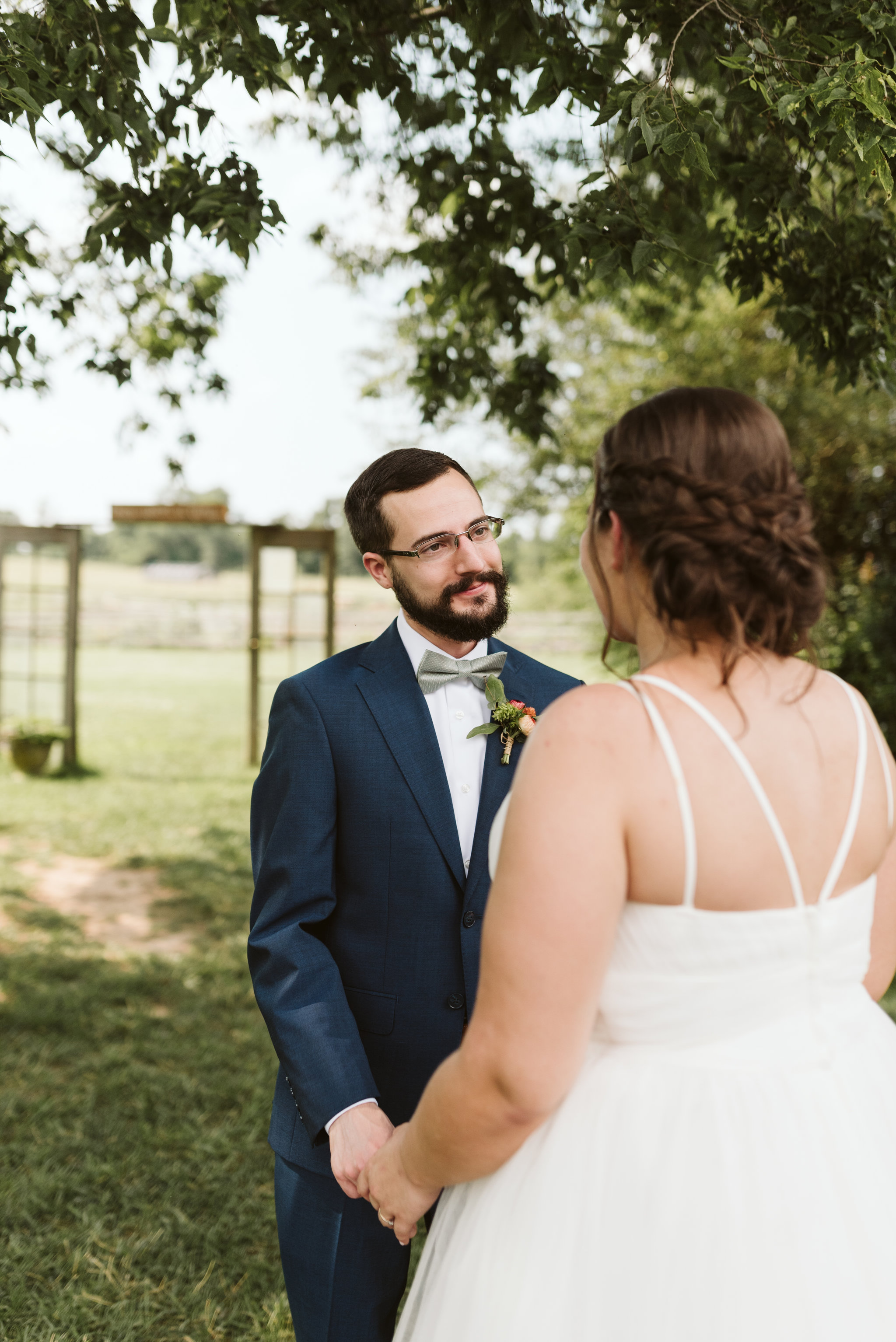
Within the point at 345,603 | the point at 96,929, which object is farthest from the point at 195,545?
the point at 96,929

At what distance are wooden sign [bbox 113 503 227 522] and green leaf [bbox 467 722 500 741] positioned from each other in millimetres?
8447

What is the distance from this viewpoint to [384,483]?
2.13m

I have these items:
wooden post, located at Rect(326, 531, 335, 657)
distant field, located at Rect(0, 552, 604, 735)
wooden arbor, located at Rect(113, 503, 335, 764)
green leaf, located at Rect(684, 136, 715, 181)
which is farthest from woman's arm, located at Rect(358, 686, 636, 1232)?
wooden arbor, located at Rect(113, 503, 335, 764)

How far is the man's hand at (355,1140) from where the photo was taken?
1601 millimetres

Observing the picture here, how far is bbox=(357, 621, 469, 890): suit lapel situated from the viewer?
188 centimetres

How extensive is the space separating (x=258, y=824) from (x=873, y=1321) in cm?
132

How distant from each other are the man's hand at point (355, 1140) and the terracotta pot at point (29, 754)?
1035 centimetres

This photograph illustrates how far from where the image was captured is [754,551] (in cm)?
115

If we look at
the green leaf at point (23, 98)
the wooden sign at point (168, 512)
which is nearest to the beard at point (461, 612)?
the green leaf at point (23, 98)

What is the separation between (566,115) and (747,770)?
3344 mm

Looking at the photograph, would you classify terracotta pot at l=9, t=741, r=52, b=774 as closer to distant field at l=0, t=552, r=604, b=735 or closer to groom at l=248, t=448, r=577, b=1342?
distant field at l=0, t=552, r=604, b=735

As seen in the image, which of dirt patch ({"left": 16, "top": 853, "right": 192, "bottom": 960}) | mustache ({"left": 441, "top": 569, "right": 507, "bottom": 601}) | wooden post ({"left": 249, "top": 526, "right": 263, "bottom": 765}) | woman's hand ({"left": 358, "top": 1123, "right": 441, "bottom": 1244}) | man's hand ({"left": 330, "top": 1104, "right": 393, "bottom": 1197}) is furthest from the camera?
wooden post ({"left": 249, "top": 526, "right": 263, "bottom": 765})

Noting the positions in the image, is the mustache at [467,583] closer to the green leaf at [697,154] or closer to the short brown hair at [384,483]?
the short brown hair at [384,483]

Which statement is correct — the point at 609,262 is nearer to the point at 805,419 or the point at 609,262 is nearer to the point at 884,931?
the point at 884,931
